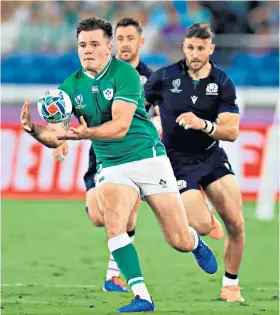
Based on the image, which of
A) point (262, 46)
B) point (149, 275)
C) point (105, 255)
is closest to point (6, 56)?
point (262, 46)

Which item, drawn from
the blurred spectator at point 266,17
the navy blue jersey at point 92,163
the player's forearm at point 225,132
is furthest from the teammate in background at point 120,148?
the blurred spectator at point 266,17

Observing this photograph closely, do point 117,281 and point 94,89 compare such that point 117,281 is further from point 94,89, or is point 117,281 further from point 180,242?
point 94,89

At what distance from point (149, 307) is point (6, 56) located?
58.8 feet

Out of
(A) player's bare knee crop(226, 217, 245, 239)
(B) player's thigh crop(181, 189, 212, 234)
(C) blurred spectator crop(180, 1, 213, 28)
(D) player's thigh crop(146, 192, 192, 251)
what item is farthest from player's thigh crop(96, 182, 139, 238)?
(C) blurred spectator crop(180, 1, 213, 28)

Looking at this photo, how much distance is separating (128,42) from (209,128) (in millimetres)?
2091

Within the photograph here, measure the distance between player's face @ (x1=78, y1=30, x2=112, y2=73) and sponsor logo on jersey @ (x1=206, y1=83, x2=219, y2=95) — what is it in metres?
1.65

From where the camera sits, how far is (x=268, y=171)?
658 inches

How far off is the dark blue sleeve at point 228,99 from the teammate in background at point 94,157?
1214 mm

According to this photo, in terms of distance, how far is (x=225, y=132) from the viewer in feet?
31.4

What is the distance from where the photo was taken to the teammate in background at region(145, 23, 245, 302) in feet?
32.0

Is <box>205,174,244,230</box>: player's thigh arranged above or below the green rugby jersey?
below

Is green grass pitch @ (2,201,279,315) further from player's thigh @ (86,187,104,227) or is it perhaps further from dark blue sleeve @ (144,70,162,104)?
dark blue sleeve @ (144,70,162,104)

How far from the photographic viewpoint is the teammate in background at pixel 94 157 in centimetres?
1052

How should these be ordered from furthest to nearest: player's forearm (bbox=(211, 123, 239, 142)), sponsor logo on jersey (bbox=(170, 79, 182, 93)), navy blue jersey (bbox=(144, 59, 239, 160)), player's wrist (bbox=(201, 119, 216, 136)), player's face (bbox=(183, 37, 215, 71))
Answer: sponsor logo on jersey (bbox=(170, 79, 182, 93))
navy blue jersey (bbox=(144, 59, 239, 160))
player's face (bbox=(183, 37, 215, 71))
player's forearm (bbox=(211, 123, 239, 142))
player's wrist (bbox=(201, 119, 216, 136))
